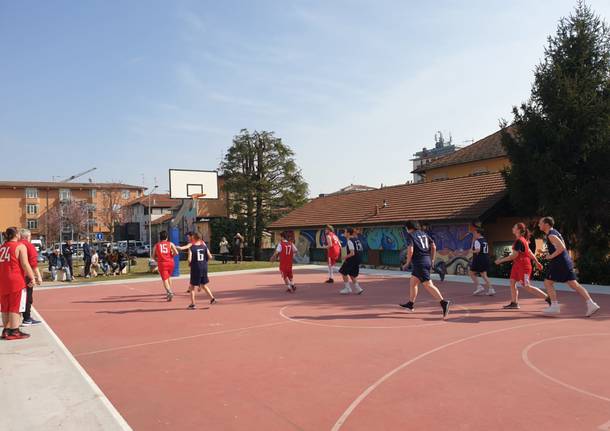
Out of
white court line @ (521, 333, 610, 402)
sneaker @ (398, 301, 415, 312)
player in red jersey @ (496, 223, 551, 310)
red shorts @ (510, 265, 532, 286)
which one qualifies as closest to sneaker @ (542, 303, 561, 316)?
player in red jersey @ (496, 223, 551, 310)

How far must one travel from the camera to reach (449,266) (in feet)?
77.9

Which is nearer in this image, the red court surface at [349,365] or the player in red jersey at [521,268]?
the red court surface at [349,365]

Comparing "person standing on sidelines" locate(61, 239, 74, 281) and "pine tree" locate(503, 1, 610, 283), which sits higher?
"pine tree" locate(503, 1, 610, 283)

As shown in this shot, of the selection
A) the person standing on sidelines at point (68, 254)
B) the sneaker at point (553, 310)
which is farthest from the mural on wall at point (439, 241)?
the person standing on sidelines at point (68, 254)

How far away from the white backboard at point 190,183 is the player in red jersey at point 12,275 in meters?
27.5

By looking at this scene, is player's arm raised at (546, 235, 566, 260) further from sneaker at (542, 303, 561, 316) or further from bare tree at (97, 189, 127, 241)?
bare tree at (97, 189, 127, 241)

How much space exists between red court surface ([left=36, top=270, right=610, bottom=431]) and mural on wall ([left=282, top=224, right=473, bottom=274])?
10.3 m

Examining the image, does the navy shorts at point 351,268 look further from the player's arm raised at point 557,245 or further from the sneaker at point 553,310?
the player's arm raised at point 557,245

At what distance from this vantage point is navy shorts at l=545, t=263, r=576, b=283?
33.4ft

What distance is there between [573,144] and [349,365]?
15.1 meters

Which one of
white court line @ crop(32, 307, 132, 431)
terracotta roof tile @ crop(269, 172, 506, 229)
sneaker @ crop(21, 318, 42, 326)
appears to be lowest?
white court line @ crop(32, 307, 132, 431)

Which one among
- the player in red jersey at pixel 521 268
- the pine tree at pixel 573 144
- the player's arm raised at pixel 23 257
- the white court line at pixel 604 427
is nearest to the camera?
the white court line at pixel 604 427

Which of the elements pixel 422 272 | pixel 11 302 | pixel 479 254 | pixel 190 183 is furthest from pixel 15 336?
pixel 190 183

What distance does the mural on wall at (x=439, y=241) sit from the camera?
2308 cm
